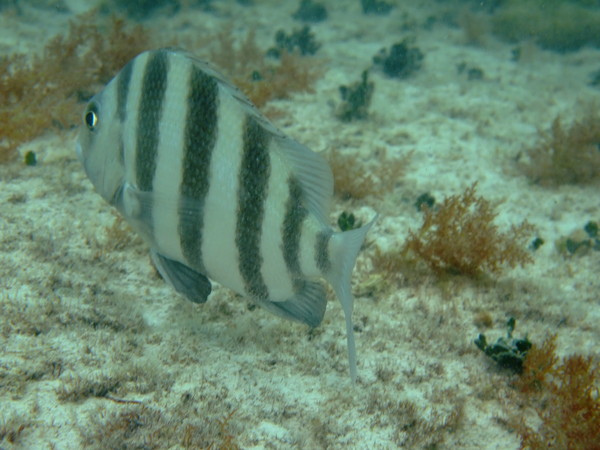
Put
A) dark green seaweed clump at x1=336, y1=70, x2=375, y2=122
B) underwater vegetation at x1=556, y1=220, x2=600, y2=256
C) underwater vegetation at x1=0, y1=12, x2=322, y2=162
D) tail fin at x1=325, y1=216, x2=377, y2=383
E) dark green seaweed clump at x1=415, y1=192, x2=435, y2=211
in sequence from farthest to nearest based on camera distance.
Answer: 1. dark green seaweed clump at x1=336, y1=70, x2=375, y2=122
2. underwater vegetation at x1=0, y1=12, x2=322, y2=162
3. dark green seaweed clump at x1=415, y1=192, x2=435, y2=211
4. underwater vegetation at x1=556, y1=220, x2=600, y2=256
5. tail fin at x1=325, y1=216, x2=377, y2=383

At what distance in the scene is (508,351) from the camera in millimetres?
3119

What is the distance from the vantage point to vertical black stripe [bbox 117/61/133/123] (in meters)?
2.34

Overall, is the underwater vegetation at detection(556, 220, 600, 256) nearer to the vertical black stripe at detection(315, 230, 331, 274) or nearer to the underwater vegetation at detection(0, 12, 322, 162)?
the vertical black stripe at detection(315, 230, 331, 274)

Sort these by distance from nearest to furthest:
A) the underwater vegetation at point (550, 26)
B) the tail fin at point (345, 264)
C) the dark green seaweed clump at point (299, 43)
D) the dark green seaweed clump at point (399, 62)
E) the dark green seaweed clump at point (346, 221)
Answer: the tail fin at point (345, 264)
the dark green seaweed clump at point (346, 221)
the dark green seaweed clump at point (399, 62)
the dark green seaweed clump at point (299, 43)
the underwater vegetation at point (550, 26)

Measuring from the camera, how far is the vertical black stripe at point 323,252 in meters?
2.16

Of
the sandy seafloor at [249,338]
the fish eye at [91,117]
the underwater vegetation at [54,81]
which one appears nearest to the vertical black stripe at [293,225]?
the sandy seafloor at [249,338]

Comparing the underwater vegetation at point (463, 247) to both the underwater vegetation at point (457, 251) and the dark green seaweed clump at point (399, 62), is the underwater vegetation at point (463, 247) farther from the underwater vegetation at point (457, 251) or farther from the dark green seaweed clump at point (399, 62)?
the dark green seaweed clump at point (399, 62)

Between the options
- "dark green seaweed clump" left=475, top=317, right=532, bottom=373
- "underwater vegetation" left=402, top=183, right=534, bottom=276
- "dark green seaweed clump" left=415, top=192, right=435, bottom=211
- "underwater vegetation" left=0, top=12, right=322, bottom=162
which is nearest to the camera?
"dark green seaweed clump" left=475, top=317, right=532, bottom=373

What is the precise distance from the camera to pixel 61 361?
2.54 metres

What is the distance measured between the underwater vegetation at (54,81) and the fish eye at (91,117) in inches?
121

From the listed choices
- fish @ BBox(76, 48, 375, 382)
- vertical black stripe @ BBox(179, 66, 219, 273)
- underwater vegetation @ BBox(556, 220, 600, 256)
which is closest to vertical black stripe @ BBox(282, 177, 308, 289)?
fish @ BBox(76, 48, 375, 382)

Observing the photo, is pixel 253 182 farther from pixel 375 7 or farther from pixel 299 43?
pixel 375 7

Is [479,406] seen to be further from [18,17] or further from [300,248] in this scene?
[18,17]

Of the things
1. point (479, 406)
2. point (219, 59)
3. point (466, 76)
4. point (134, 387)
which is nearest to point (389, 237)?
point (479, 406)
